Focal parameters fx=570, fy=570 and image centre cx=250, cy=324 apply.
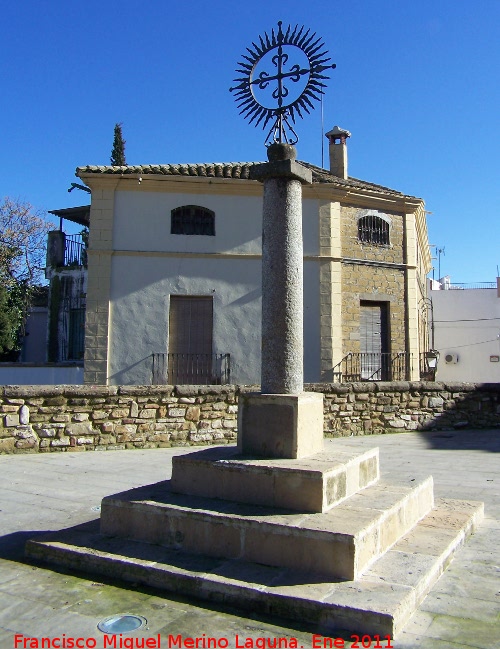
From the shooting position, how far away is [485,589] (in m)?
3.68

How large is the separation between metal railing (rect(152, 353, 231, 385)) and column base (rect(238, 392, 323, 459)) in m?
10.2

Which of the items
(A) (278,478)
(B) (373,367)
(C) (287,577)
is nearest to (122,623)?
(C) (287,577)

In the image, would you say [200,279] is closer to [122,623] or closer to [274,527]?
[274,527]

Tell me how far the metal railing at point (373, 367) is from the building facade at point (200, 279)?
0.04 m

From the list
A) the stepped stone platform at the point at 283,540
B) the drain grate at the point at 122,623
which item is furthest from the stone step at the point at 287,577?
the drain grate at the point at 122,623

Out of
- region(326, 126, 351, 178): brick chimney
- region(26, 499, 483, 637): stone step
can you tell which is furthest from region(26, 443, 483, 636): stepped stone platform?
region(326, 126, 351, 178): brick chimney

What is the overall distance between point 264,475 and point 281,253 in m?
1.93

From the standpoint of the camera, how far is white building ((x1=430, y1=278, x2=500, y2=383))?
29.2 meters

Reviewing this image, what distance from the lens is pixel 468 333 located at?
29.5m

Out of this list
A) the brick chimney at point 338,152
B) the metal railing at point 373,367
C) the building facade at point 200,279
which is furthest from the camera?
the brick chimney at point 338,152

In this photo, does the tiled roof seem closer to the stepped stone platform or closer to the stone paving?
the stone paving

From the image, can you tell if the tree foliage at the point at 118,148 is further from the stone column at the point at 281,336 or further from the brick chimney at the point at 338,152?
the stone column at the point at 281,336

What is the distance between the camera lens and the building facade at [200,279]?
1490 centimetres

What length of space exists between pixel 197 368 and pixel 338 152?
27.4ft
